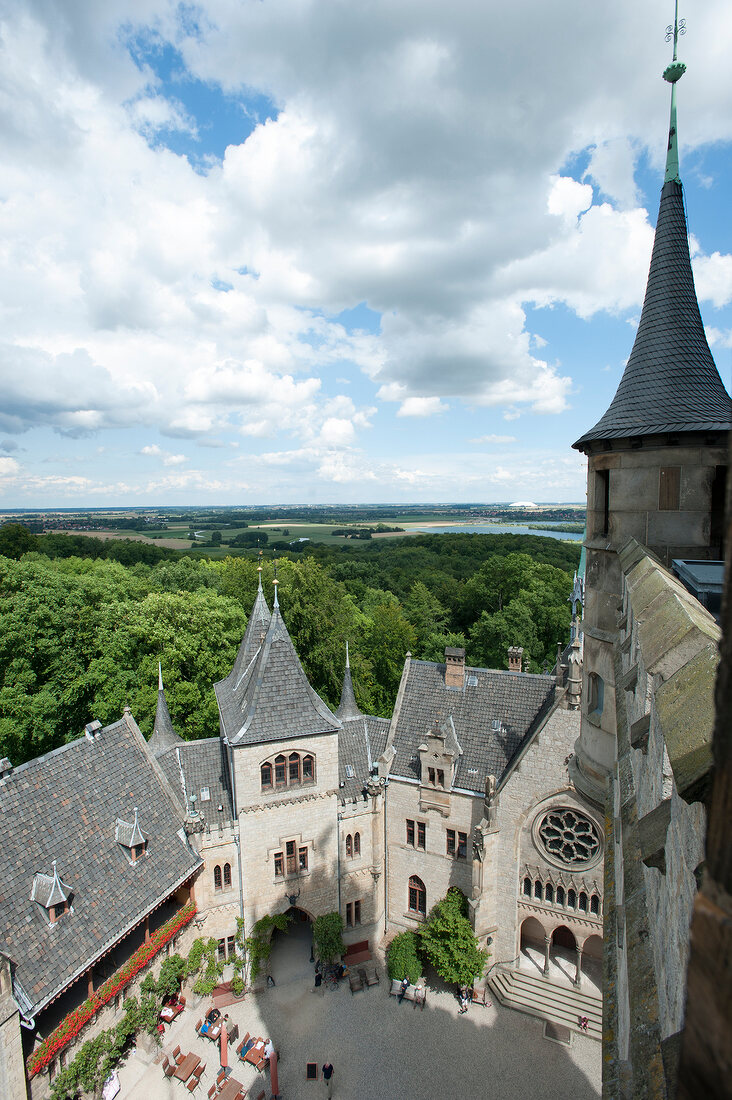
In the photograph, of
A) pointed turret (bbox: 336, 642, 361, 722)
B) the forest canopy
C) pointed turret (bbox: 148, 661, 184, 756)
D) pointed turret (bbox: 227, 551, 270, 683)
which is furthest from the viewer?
the forest canopy

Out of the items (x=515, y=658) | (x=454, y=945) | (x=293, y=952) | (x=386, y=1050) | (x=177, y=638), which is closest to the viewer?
(x=386, y=1050)

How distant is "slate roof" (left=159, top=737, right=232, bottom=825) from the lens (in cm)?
2022

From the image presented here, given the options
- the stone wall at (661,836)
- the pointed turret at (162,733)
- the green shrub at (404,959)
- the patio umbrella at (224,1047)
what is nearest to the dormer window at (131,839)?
the pointed turret at (162,733)

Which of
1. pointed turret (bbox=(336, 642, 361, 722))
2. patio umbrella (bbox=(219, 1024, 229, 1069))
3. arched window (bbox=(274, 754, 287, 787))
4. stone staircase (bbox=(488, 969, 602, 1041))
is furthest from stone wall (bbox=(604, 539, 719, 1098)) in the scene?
patio umbrella (bbox=(219, 1024, 229, 1069))

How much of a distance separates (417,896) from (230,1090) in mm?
8737

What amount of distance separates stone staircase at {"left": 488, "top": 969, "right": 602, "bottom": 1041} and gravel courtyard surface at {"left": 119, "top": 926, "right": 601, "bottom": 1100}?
1.27ft

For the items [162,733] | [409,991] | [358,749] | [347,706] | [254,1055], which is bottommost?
[409,991]

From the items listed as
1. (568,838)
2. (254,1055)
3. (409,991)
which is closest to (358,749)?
(568,838)

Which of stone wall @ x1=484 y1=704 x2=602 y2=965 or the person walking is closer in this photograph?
the person walking

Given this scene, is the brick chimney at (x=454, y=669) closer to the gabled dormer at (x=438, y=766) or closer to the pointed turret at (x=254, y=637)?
the gabled dormer at (x=438, y=766)

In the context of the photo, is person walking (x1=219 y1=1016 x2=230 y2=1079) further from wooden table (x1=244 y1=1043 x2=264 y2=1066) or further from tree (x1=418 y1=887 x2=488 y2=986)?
tree (x1=418 y1=887 x2=488 y2=986)

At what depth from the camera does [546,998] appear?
67.4ft

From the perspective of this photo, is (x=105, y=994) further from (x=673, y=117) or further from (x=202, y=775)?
(x=673, y=117)

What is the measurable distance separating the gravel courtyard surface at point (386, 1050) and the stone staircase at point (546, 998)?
39cm
